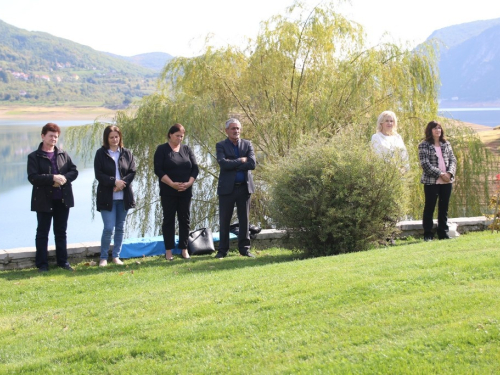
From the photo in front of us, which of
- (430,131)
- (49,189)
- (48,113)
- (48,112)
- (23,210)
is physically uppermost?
(48,112)

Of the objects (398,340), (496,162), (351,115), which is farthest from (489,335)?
(496,162)

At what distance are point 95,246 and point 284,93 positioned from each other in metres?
7.05

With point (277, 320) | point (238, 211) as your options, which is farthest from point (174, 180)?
point (277, 320)

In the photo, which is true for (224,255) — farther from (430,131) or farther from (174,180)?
(430,131)

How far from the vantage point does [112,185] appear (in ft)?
27.0

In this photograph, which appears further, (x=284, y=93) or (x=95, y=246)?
(x=284, y=93)

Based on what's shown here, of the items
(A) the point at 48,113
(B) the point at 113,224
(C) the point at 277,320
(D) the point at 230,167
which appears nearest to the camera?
(C) the point at 277,320

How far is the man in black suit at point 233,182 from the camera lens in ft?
28.6

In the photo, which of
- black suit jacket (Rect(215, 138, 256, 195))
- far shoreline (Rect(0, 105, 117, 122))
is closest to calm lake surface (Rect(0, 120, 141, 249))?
black suit jacket (Rect(215, 138, 256, 195))

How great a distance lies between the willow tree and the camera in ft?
43.7

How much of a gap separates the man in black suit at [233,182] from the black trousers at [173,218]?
536 mm

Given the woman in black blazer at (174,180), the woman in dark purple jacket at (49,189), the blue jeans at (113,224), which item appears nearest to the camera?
the woman in dark purple jacket at (49,189)

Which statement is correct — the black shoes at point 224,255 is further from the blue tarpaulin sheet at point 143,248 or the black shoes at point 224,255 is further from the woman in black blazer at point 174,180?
the blue tarpaulin sheet at point 143,248

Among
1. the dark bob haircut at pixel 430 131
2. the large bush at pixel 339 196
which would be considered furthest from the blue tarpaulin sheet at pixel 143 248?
the dark bob haircut at pixel 430 131
